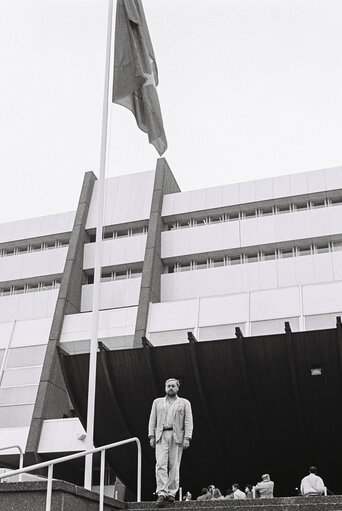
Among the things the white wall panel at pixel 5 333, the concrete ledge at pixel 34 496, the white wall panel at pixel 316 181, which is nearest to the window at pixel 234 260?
the white wall panel at pixel 316 181

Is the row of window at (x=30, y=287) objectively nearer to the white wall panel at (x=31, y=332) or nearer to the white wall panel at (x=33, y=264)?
the white wall panel at (x=33, y=264)

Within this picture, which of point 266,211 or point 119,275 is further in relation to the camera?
point 119,275

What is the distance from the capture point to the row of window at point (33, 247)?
37.4m

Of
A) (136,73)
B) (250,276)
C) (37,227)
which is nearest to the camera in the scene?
(136,73)

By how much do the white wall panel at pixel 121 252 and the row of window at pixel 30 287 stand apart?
2244 millimetres

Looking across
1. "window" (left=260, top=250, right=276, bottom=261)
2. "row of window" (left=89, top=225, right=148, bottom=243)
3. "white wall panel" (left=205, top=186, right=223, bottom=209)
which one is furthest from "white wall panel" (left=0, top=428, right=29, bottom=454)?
"white wall panel" (left=205, top=186, right=223, bottom=209)

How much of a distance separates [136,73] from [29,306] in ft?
76.9

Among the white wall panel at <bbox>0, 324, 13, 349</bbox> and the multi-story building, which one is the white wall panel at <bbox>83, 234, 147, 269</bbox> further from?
the white wall panel at <bbox>0, 324, 13, 349</bbox>

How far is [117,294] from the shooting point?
33.8 metres

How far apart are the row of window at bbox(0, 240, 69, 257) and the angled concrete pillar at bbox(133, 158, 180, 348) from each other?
18.6 ft

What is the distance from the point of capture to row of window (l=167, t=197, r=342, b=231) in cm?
3425

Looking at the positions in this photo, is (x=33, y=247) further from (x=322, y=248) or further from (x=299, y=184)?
(x=322, y=248)

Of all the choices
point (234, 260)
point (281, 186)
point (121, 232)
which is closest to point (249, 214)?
point (281, 186)

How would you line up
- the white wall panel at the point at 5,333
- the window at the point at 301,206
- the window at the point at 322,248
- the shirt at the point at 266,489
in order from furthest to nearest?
the window at the point at 301,206 → the window at the point at 322,248 → the white wall panel at the point at 5,333 → the shirt at the point at 266,489
